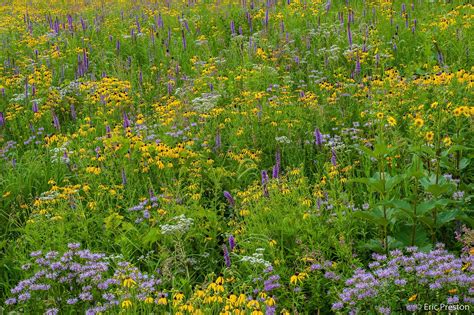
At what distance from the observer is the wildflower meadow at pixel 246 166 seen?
3.14 m

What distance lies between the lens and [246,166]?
4.63 m

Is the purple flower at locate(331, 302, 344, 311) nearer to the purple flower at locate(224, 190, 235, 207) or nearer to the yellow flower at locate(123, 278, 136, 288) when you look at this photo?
the yellow flower at locate(123, 278, 136, 288)

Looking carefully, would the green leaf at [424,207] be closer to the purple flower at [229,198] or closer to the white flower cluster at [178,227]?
the purple flower at [229,198]

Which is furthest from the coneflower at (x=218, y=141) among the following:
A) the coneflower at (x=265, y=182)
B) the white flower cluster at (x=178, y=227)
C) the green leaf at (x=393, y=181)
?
the green leaf at (x=393, y=181)

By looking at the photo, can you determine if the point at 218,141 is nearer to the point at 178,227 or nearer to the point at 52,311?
the point at 178,227

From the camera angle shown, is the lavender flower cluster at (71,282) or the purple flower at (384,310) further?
the lavender flower cluster at (71,282)

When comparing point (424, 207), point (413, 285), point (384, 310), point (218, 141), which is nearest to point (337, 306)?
point (384, 310)

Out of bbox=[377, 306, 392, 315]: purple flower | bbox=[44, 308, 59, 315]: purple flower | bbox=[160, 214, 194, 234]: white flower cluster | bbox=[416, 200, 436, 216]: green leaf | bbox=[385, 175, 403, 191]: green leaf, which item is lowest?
bbox=[44, 308, 59, 315]: purple flower

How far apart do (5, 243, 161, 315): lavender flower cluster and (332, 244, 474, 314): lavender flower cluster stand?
3.71 ft

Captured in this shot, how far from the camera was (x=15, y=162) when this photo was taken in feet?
16.9

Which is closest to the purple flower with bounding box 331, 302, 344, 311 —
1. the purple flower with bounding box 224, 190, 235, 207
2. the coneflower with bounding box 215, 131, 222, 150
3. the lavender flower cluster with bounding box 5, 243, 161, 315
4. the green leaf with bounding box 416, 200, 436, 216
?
the green leaf with bounding box 416, 200, 436, 216

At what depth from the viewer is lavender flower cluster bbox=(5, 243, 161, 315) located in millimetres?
3166

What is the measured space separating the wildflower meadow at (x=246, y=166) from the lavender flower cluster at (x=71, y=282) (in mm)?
17

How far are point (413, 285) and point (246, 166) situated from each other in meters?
2.14
